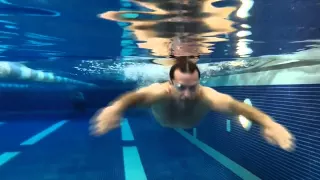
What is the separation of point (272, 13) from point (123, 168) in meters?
7.91

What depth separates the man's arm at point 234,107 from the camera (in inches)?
214

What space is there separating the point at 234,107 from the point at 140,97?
4.95ft

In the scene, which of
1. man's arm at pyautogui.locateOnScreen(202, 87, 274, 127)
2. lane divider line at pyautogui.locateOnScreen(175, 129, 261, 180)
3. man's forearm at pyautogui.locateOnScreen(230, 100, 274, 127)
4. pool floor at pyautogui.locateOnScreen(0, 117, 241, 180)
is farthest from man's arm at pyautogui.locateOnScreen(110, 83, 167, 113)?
pool floor at pyautogui.locateOnScreen(0, 117, 241, 180)

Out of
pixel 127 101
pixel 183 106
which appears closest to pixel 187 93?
pixel 183 106

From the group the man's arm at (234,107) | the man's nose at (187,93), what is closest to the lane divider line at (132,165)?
the man's arm at (234,107)

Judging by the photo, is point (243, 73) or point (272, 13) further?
point (243, 73)

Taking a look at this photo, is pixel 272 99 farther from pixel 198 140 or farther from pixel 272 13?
pixel 198 140

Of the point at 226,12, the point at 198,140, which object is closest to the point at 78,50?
the point at 226,12

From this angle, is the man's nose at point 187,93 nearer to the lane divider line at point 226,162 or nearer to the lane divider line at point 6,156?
the lane divider line at point 226,162

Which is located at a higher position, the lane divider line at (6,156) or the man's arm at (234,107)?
the man's arm at (234,107)

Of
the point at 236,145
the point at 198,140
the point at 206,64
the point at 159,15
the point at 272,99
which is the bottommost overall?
the point at 198,140

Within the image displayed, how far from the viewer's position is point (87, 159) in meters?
13.6

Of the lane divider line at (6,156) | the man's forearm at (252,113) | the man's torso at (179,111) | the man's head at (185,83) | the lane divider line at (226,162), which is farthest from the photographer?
the lane divider line at (6,156)

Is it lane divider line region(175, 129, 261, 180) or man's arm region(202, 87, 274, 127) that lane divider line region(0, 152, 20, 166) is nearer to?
lane divider line region(175, 129, 261, 180)
